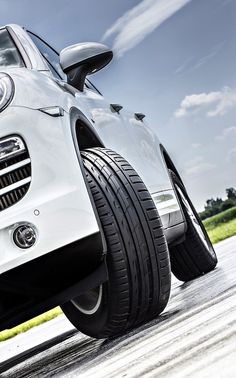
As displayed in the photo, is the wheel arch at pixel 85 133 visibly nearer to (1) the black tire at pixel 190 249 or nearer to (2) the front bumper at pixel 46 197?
(2) the front bumper at pixel 46 197

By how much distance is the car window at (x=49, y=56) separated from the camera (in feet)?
15.9

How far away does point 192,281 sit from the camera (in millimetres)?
6336

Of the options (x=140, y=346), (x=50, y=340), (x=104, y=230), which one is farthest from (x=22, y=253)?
(x=50, y=340)

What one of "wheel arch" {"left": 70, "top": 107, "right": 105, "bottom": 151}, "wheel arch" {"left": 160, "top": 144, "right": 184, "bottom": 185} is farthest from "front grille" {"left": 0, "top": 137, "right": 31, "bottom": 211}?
"wheel arch" {"left": 160, "top": 144, "right": 184, "bottom": 185}

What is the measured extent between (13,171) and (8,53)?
1.18m

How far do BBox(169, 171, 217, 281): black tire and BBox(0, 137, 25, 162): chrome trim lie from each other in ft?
8.47

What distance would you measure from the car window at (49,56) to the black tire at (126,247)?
3.30 ft

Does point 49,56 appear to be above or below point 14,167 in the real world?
above

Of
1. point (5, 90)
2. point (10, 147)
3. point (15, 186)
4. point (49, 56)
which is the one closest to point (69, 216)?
point (15, 186)

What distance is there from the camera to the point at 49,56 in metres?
5.07

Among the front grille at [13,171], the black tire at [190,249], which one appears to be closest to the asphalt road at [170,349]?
the front grille at [13,171]

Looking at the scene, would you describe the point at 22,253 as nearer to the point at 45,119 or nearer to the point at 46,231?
the point at 46,231

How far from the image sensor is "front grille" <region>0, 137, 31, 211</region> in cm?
342

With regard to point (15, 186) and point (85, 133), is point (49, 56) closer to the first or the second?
point (85, 133)
